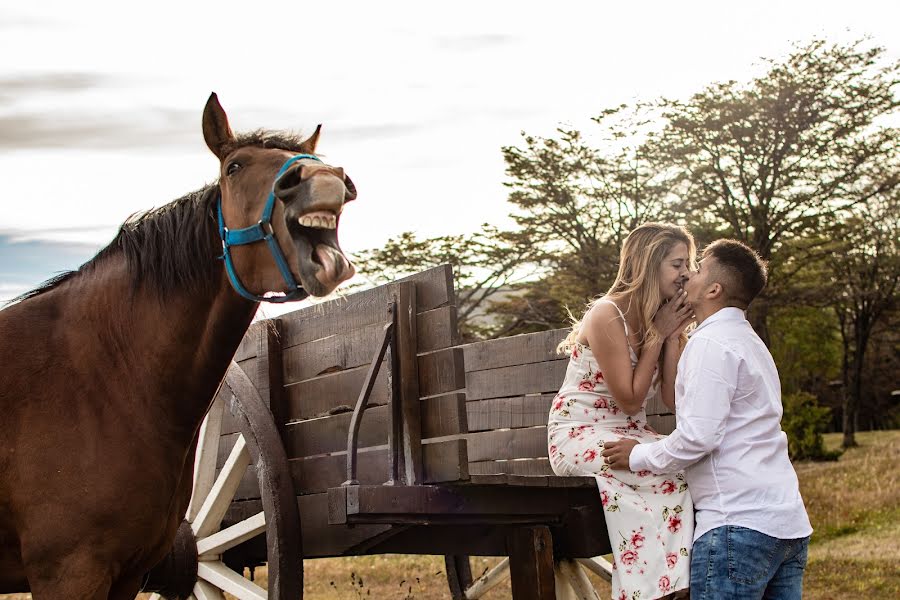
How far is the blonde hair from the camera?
3.16 metres

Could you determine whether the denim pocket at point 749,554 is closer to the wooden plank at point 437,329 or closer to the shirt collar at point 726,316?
the shirt collar at point 726,316

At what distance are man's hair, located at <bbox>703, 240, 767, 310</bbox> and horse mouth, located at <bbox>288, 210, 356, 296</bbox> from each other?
115cm

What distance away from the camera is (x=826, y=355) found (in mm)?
25234

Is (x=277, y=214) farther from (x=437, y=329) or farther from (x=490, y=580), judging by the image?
(x=490, y=580)

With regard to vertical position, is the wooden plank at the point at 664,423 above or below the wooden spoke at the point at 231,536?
above

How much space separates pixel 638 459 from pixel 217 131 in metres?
1.51

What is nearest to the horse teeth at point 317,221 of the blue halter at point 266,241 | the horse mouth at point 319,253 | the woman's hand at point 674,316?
the horse mouth at point 319,253

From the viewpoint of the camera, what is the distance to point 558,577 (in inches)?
167

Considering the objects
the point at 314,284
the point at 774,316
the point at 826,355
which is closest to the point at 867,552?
the point at 314,284

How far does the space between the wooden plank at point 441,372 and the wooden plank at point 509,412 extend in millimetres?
1053

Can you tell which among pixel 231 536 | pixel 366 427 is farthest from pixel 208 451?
pixel 366 427

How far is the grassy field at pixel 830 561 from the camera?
7527 millimetres

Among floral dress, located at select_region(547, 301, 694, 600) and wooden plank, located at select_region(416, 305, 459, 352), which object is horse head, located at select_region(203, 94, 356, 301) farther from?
floral dress, located at select_region(547, 301, 694, 600)

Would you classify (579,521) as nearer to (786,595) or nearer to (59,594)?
(786,595)
